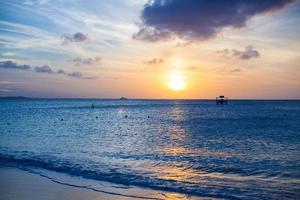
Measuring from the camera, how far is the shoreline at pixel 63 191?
11.8 meters

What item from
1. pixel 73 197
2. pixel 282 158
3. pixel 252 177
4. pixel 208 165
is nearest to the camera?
pixel 73 197

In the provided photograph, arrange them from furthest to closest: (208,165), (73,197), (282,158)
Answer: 1. (282,158)
2. (208,165)
3. (73,197)

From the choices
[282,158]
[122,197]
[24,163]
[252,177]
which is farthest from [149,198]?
[282,158]

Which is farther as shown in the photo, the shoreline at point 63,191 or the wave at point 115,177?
the wave at point 115,177

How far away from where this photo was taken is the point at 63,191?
41.3 ft

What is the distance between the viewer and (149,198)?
11758mm

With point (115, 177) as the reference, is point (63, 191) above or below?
above

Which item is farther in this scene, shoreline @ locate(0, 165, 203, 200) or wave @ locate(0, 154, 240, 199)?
wave @ locate(0, 154, 240, 199)

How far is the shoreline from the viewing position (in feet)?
38.7

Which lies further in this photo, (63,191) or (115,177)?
(115,177)

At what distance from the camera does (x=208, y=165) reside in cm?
1869

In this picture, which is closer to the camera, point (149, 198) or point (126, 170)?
point (149, 198)

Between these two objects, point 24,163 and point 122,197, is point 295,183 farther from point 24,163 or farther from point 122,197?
point 24,163

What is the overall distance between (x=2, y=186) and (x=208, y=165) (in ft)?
37.8
